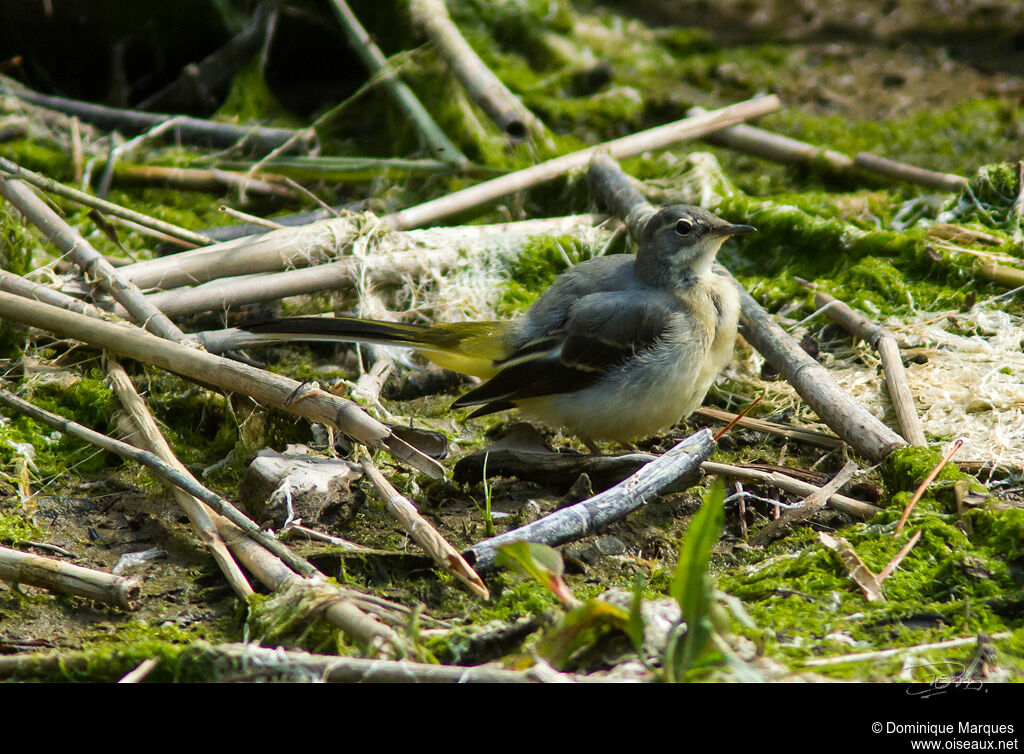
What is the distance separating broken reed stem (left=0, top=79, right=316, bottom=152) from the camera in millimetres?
7703

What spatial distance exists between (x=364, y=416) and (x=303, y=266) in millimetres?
2200

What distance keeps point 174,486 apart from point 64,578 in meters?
0.58

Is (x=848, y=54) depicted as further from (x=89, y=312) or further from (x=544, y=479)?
(x=89, y=312)

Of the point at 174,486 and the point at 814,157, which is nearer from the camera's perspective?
the point at 174,486

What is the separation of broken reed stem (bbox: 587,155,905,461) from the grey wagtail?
0.93 ft

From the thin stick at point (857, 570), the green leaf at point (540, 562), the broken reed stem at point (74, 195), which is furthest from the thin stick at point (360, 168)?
the green leaf at point (540, 562)

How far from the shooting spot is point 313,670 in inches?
114

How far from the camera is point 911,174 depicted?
691cm

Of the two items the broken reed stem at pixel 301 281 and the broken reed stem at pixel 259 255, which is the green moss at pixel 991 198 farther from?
the broken reed stem at pixel 259 255

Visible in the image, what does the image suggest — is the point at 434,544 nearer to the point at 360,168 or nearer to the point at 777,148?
the point at 360,168

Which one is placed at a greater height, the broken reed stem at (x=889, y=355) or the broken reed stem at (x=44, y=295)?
the broken reed stem at (x=44, y=295)

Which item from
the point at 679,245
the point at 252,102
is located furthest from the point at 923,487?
the point at 252,102

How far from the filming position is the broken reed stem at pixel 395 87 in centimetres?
735
